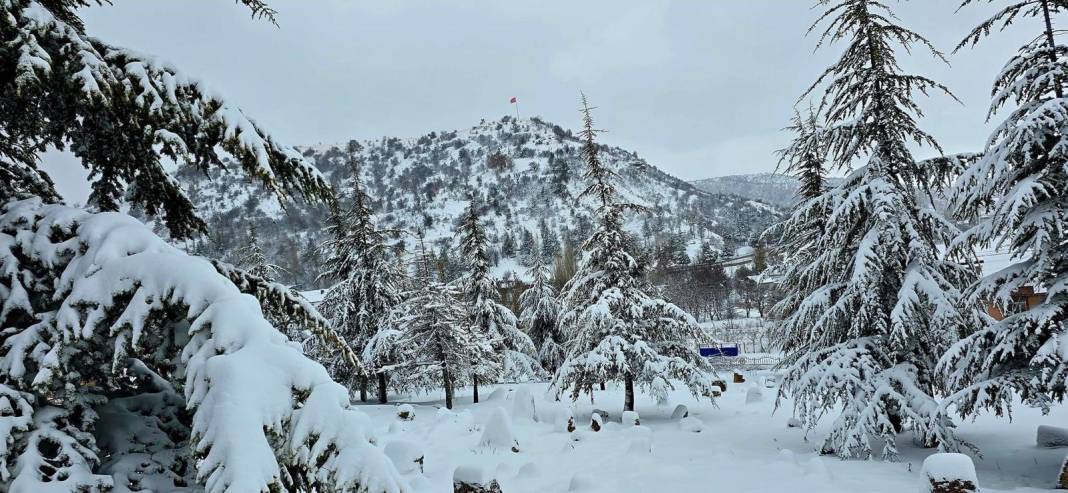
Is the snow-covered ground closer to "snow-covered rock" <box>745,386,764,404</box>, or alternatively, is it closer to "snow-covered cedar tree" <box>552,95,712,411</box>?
"snow-covered cedar tree" <box>552,95,712,411</box>

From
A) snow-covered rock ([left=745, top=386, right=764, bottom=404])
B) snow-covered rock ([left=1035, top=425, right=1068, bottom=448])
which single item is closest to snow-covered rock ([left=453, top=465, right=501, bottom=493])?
snow-covered rock ([left=1035, top=425, right=1068, bottom=448])

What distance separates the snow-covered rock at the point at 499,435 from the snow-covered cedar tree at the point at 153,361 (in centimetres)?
1044

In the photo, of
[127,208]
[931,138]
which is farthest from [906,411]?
[127,208]

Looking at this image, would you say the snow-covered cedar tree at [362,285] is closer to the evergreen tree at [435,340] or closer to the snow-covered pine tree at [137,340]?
the evergreen tree at [435,340]

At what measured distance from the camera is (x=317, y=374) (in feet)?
6.96

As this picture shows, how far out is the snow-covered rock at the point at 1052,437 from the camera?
9383mm

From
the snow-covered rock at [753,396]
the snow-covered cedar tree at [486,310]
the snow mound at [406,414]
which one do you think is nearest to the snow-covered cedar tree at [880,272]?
the snow-covered rock at [753,396]

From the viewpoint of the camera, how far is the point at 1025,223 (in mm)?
7383

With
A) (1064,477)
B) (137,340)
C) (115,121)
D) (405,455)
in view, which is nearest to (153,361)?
(137,340)

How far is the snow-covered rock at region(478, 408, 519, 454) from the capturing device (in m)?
A: 12.5

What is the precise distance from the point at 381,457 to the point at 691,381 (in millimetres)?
15088

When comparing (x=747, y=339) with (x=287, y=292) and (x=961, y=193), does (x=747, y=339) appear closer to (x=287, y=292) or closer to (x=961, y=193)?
(x=961, y=193)

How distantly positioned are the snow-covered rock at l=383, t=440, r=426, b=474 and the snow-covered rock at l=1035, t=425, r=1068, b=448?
440 inches

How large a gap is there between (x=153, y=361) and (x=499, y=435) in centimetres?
1107
